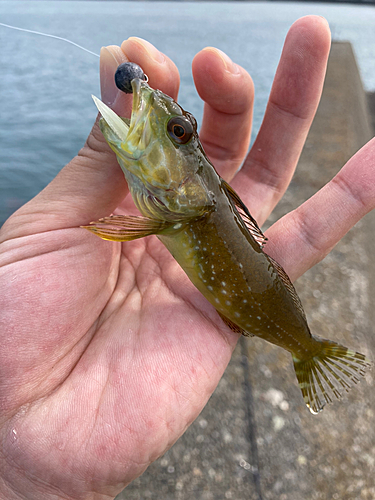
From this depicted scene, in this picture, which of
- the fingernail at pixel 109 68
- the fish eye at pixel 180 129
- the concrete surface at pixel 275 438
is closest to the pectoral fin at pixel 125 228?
the fish eye at pixel 180 129

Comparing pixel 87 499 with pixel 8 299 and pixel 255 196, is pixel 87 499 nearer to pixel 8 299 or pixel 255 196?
pixel 8 299

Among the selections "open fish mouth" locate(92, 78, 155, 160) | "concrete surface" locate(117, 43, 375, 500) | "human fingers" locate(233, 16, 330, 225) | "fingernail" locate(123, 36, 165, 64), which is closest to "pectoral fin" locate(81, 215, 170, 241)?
"open fish mouth" locate(92, 78, 155, 160)

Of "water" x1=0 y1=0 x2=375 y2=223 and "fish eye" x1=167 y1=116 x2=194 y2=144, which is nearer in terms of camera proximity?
"fish eye" x1=167 y1=116 x2=194 y2=144

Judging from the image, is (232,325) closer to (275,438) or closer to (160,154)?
(160,154)

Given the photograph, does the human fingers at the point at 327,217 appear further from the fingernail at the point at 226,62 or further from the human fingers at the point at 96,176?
the human fingers at the point at 96,176

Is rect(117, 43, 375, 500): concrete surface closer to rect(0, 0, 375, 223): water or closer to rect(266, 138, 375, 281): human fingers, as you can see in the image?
rect(266, 138, 375, 281): human fingers

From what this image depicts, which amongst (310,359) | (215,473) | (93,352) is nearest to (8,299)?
(93,352)
